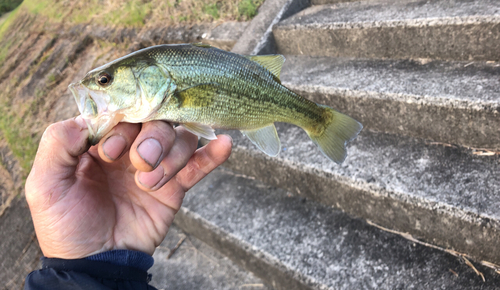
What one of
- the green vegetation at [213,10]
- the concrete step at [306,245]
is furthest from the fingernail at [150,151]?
the green vegetation at [213,10]

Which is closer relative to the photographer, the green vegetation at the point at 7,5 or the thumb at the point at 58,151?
the thumb at the point at 58,151

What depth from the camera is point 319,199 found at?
2.67 metres

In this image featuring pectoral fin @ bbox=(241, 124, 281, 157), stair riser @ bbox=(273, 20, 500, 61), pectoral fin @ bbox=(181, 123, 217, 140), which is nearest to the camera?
pectoral fin @ bbox=(181, 123, 217, 140)

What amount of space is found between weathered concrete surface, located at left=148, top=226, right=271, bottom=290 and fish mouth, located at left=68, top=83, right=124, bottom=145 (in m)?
1.87

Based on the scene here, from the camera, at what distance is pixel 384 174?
2287 millimetres

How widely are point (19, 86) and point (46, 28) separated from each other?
7.32ft

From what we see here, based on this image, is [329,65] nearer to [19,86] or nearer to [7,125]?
[7,125]

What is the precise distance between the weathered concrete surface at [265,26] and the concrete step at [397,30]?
11 centimetres

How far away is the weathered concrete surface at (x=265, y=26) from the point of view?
350 centimetres

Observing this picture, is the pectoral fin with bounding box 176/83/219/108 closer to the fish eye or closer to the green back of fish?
the green back of fish

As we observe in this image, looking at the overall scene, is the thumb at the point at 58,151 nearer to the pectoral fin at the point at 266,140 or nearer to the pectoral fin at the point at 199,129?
the pectoral fin at the point at 199,129

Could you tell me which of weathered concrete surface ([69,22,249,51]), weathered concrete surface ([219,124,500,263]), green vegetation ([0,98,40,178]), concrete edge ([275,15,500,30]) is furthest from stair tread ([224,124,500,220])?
green vegetation ([0,98,40,178])

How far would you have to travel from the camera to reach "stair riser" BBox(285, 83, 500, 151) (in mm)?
2178

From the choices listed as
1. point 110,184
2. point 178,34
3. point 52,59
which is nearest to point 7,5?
point 52,59
